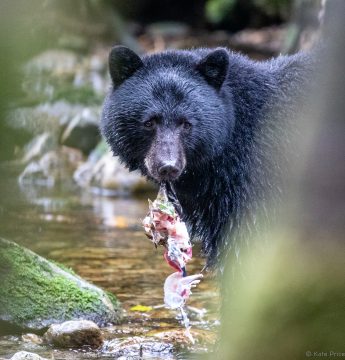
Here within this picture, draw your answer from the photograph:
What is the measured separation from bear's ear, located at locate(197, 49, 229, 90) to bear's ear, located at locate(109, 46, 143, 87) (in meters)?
0.49

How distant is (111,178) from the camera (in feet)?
45.4

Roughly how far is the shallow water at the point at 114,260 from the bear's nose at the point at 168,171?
1066mm

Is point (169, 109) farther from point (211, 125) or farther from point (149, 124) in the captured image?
point (211, 125)

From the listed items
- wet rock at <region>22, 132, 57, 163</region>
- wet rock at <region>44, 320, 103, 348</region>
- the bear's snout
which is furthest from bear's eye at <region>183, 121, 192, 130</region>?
wet rock at <region>22, 132, 57, 163</region>

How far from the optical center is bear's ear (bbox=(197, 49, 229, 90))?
494 centimetres

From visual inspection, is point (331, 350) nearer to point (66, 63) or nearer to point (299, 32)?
point (299, 32)

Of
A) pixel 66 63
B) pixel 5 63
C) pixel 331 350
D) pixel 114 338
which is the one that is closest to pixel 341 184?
pixel 331 350

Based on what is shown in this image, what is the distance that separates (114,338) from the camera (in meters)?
5.26

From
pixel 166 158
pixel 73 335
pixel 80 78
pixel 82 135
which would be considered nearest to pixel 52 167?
pixel 82 135

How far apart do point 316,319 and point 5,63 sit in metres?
1.66

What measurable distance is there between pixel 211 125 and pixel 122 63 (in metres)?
0.86

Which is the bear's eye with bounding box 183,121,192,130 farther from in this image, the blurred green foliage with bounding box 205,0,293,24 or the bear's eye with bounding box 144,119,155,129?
the blurred green foliage with bounding box 205,0,293,24

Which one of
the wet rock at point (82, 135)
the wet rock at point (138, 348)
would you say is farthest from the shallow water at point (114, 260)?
the wet rock at point (82, 135)

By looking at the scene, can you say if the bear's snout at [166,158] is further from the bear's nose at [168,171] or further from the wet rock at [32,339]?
the wet rock at [32,339]
